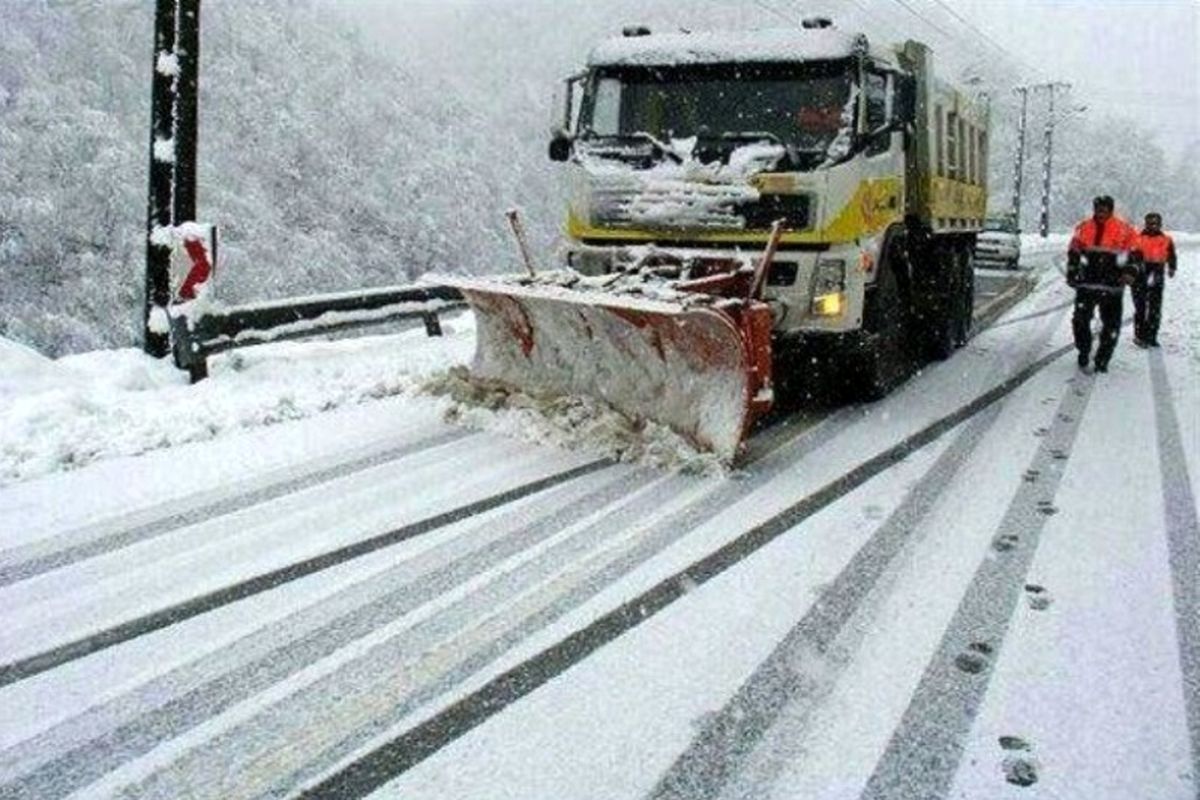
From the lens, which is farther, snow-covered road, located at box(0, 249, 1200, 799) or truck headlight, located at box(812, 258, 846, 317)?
truck headlight, located at box(812, 258, 846, 317)

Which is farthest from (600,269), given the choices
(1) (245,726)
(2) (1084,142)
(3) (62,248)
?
(2) (1084,142)

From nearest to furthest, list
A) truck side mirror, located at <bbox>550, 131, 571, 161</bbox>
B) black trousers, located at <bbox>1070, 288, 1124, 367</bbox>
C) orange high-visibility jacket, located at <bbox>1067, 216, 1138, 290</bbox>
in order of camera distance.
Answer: truck side mirror, located at <bbox>550, 131, 571, 161</bbox> < black trousers, located at <bbox>1070, 288, 1124, 367</bbox> < orange high-visibility jacket, located at <bbox>1067, 216, 1138, 290</bbox>

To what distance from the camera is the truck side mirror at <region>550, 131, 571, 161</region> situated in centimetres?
751

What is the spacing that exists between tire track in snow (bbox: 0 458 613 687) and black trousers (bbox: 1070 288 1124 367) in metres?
6.44

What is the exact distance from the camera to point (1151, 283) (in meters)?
11.5

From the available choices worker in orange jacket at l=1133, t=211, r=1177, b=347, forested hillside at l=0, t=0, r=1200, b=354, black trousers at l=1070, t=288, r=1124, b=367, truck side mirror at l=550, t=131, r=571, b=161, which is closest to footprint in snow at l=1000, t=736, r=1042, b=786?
A: truck side mirror at l=550, t=131, r=571, b=161

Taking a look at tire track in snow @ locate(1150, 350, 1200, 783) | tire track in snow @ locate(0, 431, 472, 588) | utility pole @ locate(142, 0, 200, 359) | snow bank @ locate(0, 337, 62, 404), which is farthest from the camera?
utility pole @ locate(142, 0, 200, 359)

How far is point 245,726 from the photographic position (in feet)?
9.04

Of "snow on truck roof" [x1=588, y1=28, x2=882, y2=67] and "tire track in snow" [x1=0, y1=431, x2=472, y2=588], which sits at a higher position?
"snow on truck roof" [x1=588, y1=28, x2=882, y2=67]

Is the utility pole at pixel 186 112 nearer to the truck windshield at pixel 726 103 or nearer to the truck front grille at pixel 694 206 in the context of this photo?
the truck windshield at pixel 726 103

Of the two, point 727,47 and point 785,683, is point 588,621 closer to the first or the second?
point 785,683

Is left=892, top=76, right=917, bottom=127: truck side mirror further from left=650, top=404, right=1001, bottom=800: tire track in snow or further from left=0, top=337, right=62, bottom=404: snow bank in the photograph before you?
left=0, top=337, right=62, bottom=404: snow bank

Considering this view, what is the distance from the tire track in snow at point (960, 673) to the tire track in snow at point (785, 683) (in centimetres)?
30

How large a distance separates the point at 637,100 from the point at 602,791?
579cm
